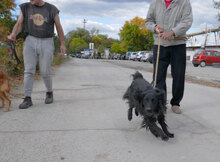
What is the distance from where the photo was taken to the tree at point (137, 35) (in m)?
58.0

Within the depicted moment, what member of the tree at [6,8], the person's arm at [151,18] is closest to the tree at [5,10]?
the tree at [6,8]

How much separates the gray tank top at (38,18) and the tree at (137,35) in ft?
179

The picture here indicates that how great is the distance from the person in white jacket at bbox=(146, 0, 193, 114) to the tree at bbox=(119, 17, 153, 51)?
54.6 metres

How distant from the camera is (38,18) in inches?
179

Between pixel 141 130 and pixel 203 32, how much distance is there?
4906cm

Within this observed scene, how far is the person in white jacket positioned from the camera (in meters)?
4.07

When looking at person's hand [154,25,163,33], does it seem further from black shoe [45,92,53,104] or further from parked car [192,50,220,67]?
parked car [192,50,220,67]

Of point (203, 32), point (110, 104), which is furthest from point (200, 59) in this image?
point (203, 32)

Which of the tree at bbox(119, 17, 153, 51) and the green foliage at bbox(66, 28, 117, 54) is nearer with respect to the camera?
the tree at bbox(119, 17, 153, 51)

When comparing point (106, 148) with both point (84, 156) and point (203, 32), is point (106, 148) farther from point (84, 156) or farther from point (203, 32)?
point (203, 32)

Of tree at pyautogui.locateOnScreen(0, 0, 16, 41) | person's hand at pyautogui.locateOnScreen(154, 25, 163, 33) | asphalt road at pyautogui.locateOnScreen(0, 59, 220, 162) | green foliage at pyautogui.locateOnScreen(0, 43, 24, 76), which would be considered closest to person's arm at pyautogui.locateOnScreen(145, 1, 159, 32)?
person's hand at pyautogui.locateOnScreen(154, 25, 163, 33)

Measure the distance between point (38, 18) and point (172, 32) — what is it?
259 cm

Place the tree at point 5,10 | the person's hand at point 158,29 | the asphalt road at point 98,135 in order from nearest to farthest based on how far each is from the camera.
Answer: the asphalt road at point 98,135 → the person's hand at point 158,29 → the tree at point 5,10

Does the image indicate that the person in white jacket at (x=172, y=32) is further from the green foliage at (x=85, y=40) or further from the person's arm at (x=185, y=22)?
the green foliage at (x=85, y=40)
